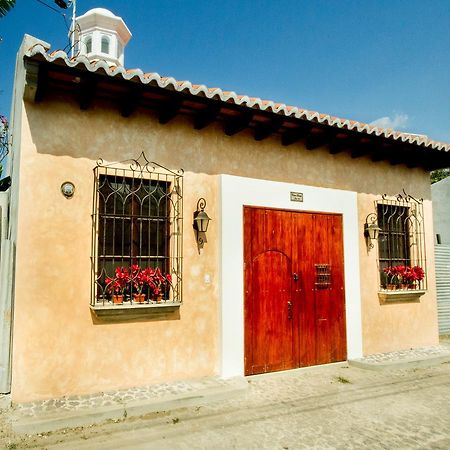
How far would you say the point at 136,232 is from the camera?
594cm

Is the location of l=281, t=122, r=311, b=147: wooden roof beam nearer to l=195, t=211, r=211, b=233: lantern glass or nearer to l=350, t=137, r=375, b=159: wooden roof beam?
l=350, t=137, r=375, b=159: wooden roof beam

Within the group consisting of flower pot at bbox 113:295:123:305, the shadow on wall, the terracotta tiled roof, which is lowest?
flower pot at bbox 113:295:123:305

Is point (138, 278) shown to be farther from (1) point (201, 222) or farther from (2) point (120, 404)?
(2) point (120, 404)

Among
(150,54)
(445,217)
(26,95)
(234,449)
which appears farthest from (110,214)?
(445,217)

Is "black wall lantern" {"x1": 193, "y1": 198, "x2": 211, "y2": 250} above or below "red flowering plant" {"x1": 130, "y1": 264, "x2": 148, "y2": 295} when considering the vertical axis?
above

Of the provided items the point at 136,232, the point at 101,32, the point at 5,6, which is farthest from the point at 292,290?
the point at 101,32

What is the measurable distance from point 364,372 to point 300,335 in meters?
1.24

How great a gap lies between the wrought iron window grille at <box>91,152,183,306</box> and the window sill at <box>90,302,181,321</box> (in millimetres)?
98

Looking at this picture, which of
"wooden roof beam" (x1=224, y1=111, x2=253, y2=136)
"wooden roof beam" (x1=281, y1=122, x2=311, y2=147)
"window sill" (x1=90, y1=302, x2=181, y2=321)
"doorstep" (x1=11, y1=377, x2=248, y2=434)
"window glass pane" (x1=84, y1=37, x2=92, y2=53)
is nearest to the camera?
"doorstep" (x1=11, y1=377, x2=248, y2=434)

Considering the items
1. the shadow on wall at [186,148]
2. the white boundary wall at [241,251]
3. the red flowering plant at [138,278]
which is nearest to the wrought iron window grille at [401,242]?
the shadow on wall at [186,148]

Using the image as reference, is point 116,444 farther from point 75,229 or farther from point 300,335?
point 300,335

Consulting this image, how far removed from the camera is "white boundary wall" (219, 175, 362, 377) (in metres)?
6.28

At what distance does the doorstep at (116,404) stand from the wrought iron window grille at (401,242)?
4158 mm

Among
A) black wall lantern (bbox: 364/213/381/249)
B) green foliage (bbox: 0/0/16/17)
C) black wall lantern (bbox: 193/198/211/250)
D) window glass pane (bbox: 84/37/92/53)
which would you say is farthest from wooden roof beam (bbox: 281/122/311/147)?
window glass pane (bbox: 84/37/92/53)
